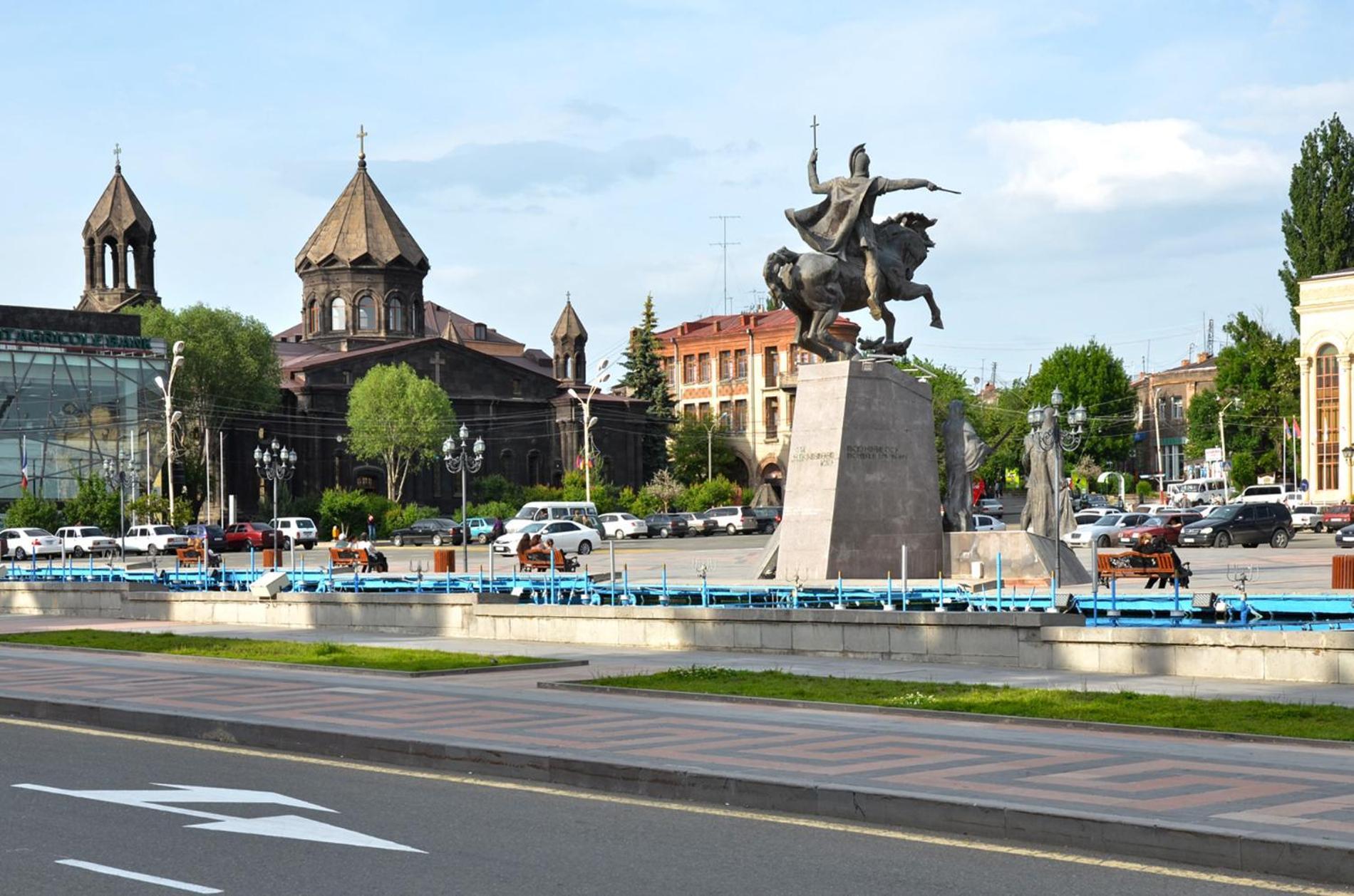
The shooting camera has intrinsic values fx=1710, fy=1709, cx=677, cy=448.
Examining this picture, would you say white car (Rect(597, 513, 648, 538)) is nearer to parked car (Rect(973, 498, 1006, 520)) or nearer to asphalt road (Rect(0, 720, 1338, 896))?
parked car (Rect(973, 498, 1006, 520))

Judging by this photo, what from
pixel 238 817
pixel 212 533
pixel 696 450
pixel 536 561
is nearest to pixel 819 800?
pixel 238 817

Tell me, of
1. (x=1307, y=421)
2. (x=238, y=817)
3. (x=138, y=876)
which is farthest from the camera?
(x=1307, y=421)

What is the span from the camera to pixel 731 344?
385 ft

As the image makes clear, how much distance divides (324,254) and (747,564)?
67.0 metres

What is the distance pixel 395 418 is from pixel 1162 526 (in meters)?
50.0

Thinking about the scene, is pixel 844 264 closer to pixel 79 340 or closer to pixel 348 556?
pixel 348 556

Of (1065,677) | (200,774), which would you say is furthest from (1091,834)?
(1065,677)

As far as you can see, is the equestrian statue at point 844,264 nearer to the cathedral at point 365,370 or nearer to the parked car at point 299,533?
the parked car at point 299,533

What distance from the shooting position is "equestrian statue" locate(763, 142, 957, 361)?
1134 inches

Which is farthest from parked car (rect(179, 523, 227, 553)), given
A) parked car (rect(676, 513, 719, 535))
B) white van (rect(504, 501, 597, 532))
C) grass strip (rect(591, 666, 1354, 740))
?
grass strip (rect(591, 666, 1354, 740))

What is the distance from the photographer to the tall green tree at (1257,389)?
351ft

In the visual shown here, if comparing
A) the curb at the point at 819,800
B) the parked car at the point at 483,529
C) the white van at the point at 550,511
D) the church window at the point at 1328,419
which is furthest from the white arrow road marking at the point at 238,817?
the church window at the point at 1328,419

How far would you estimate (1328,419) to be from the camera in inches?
3794

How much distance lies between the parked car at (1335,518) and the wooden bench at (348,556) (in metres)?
45.3
